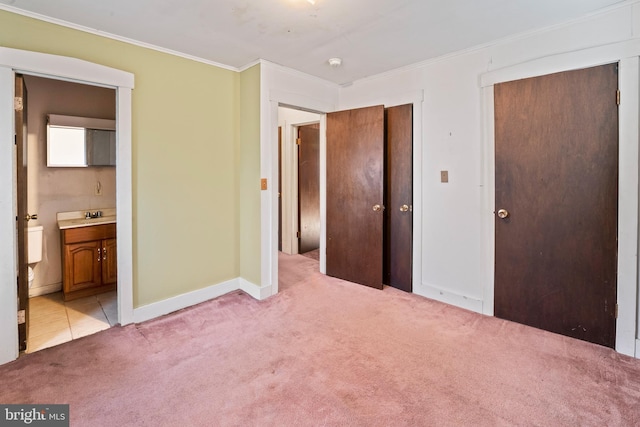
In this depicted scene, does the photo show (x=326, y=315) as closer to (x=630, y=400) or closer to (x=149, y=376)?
(x=149, y=376)

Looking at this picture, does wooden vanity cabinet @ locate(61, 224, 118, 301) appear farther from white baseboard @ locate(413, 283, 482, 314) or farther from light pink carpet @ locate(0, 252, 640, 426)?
white baseboard @ locate(413, 283, 482, 314)

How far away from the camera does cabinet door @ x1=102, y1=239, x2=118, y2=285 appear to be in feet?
11.1

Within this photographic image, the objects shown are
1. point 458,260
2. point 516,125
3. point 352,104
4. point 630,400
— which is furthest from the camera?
point 352,104

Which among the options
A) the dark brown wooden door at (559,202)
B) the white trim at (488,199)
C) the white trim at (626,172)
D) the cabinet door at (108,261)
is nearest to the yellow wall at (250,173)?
the cabinet door at (108,261)

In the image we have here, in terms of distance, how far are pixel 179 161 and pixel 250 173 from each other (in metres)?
0.68

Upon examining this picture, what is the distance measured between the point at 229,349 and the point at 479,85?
119 inches

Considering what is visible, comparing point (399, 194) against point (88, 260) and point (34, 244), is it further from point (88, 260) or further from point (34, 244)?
point (34, 244)

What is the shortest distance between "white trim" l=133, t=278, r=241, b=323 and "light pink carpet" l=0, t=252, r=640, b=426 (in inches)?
5.2

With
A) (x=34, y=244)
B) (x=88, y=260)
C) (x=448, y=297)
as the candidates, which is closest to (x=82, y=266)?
(x=88, y=260)

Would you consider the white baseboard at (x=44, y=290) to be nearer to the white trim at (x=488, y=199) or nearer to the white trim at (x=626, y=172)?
the white trim at (x=488, y=199)

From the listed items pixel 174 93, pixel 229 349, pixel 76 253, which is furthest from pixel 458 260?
pixel 76 253

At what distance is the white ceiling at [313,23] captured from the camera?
83.7 inches

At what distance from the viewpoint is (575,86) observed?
239 centimetres

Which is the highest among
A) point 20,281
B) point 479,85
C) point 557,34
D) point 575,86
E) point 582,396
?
point 557,34
